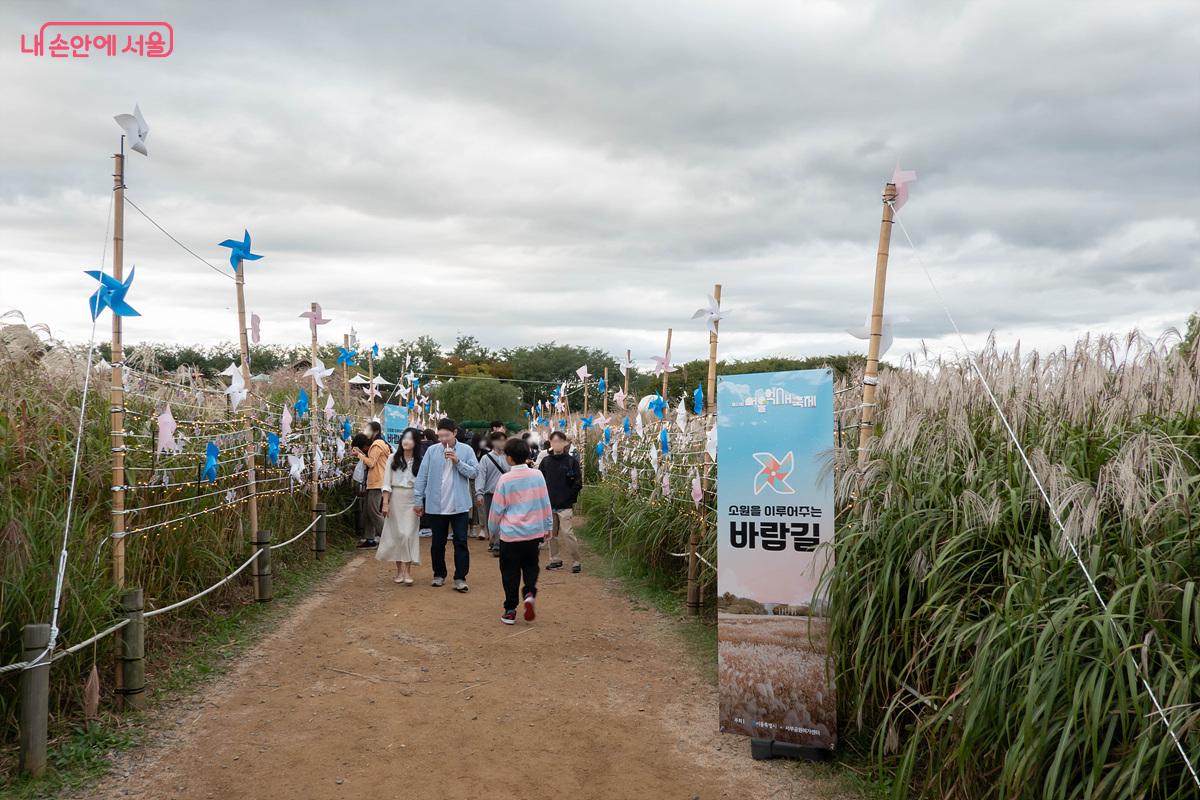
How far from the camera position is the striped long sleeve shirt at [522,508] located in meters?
6.79

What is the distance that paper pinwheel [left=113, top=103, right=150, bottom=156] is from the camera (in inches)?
193

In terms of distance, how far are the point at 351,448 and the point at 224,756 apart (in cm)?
869

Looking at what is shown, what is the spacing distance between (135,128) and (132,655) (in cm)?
315

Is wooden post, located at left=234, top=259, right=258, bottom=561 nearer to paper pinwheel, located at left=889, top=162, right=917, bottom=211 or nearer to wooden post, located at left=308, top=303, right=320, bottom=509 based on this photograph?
wooden post, located at left=308, top=303, right=320, bottom=509

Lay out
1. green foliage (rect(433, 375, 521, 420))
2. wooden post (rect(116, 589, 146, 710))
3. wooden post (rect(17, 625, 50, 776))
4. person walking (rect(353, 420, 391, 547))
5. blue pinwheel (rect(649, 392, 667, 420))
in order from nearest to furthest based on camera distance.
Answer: wooden post (rect(17, 625, 50, 776))
wooden post (rect(116, 589, 146, 710))
person walking (rect(353, 420, 391, 547))
blue pinwheel (rect(649, 392, 667, 420))
green foliage (rect(433, 375, 521, 420))

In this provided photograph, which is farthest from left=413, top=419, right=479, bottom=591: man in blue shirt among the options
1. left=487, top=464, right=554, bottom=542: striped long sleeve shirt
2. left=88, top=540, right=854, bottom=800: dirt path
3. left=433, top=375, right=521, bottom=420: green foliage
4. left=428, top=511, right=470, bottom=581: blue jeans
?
left=433, top=375, right=521, bottom=420: green foliage

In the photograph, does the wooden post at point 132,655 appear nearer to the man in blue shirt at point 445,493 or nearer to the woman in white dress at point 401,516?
the man in blue shirt at point 445,493

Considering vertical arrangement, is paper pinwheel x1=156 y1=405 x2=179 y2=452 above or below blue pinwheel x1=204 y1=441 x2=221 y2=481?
above

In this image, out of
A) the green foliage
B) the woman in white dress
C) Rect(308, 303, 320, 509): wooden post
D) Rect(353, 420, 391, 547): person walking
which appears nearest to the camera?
the woman in white dress

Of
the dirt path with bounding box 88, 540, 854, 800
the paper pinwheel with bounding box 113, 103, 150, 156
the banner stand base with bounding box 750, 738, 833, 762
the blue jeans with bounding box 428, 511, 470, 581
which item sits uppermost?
the paper pinwheel with bounding box 113, 103, 150, 156

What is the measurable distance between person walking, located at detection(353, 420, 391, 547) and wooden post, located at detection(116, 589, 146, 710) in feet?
19.0

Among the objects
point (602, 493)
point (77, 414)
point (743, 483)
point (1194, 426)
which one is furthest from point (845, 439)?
point (602, 493)

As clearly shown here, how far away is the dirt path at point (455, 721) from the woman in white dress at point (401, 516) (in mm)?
1468

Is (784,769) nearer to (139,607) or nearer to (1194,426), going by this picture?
(1194,426)
